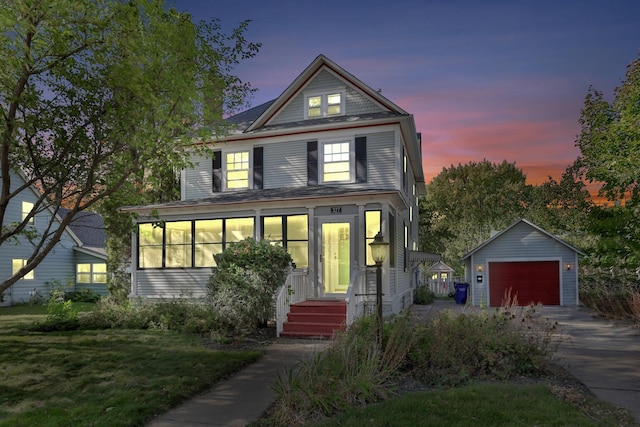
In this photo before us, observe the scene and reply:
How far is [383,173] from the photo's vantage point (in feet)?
48.3

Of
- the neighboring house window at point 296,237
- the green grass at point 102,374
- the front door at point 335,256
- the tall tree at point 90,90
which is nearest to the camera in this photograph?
the green grass at point 102,374

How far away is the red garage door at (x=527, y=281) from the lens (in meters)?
19.3

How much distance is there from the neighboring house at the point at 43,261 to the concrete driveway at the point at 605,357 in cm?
2085

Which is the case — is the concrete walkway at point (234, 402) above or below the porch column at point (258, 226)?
below

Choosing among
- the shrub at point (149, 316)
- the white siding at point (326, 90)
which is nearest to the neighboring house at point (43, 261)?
the shrub at point (149, 316)

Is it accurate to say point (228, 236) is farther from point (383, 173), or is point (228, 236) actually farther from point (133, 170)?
point (133, 170)

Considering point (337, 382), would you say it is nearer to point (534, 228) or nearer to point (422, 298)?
point (422, 298)

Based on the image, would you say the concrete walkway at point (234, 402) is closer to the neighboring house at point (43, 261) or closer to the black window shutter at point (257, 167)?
the black window shutter at point (257, 167)

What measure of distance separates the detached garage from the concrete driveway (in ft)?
16.6

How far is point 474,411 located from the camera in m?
5.17

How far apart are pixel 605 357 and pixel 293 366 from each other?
19.4 feet

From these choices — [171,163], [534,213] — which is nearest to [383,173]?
[171,163]

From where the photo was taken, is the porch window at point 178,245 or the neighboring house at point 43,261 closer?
the porch window at point 178,245

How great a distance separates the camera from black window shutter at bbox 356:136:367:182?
48.9ft
